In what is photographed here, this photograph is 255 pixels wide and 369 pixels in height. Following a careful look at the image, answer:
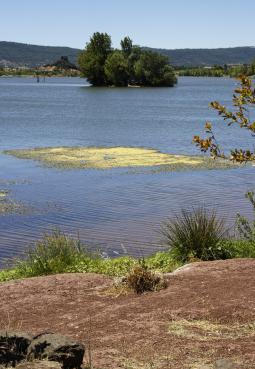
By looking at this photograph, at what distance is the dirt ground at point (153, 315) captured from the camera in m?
6.81

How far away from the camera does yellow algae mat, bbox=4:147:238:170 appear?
28.2 meters

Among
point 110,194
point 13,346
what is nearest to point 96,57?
point 110,194

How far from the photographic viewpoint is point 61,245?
1184cm

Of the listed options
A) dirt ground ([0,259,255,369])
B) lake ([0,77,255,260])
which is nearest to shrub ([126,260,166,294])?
dirt ground ([0,259,255,369])

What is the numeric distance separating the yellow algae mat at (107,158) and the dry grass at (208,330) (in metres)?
19.7

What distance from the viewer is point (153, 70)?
122 metres

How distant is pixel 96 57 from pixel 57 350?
122335mm

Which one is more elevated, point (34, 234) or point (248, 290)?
point (248, 290)

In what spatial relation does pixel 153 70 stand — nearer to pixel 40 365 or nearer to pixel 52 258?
pixel 52 258

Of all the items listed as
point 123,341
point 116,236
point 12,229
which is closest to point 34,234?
point 12,229

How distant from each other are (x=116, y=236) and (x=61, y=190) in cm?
679

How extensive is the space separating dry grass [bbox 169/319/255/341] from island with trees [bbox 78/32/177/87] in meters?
113

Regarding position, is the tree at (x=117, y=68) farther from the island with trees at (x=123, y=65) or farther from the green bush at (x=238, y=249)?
the green bush at (x=238, y=249)

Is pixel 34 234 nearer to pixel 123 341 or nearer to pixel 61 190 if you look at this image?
pixel 61 190
